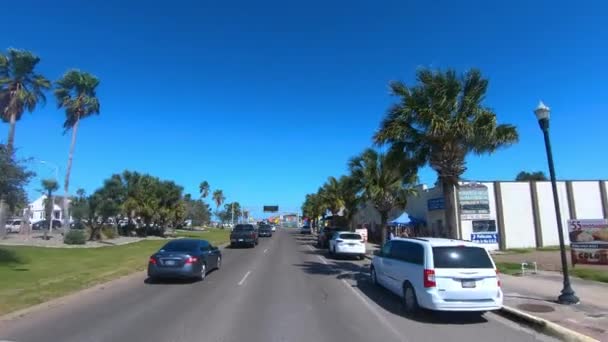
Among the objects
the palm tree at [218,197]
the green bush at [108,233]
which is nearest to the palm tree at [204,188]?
the palm tree at [218,197]

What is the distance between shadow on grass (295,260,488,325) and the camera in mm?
9828

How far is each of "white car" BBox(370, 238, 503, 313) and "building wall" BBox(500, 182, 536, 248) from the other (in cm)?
2413

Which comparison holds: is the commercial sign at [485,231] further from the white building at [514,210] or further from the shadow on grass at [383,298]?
the shadow on grass at [383,298]

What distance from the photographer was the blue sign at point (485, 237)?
1230 inches

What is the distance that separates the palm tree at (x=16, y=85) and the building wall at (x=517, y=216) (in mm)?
37418

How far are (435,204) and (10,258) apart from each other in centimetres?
2625

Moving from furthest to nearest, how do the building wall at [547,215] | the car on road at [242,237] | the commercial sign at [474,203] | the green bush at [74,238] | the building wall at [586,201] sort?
the car on road at [242,237] → the building wall at [586,201] → the building wall at [547,215] → the commercial sign at [474,203] → the green bush at [74,238]

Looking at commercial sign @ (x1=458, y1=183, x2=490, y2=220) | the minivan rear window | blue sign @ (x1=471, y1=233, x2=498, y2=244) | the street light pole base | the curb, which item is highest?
commercial sign @ (x1=458, y1=183, x2=490, y2=220)

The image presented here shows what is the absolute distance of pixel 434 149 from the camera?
17.0m

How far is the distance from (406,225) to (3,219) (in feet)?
99.7

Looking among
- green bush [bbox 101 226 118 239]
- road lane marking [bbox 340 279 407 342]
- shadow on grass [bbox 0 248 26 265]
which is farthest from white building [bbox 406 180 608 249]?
green bush [bbox 101 226 118 239]

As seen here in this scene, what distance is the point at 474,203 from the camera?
32.0 metres

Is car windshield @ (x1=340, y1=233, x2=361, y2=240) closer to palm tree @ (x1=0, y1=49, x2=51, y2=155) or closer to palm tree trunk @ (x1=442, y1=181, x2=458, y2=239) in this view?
palm tree trunk @ (x1=442, y1=181, x2=458, y2=239)

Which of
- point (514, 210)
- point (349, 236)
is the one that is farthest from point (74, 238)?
point (514, 210)
